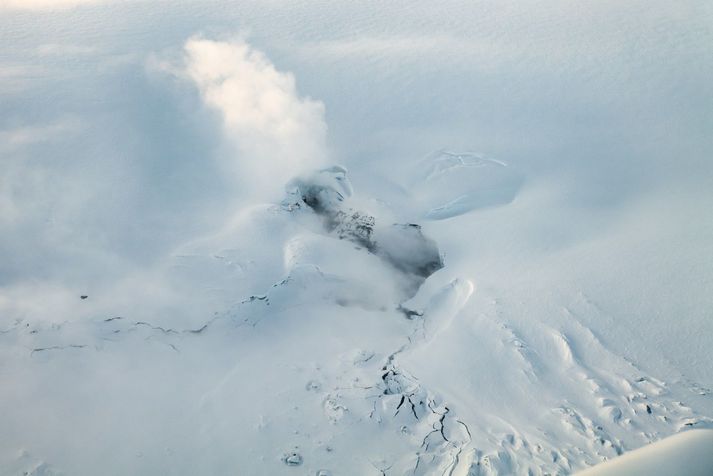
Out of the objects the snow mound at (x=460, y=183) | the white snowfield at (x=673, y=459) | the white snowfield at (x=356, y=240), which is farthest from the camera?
the snow mound at (x=460, y=183)

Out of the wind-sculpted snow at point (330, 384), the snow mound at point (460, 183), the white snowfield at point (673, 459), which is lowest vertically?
the wind-sculpted snow at point (330, 384)

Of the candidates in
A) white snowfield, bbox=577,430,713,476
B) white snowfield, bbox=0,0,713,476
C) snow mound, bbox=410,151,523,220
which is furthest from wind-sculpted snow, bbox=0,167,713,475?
white snowfield, bbox=577,430,713,476

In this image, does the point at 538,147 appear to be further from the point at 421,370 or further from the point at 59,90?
the point at 59,90

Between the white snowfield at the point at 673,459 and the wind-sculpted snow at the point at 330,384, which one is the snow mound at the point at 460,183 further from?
the white snowfield at the point at 673,459

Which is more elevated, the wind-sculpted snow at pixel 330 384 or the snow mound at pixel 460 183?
the snow mound at pixel 460 183

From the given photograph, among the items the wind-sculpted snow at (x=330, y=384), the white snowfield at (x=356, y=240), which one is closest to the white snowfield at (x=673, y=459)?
the white snowfield at (x=356, y=240)

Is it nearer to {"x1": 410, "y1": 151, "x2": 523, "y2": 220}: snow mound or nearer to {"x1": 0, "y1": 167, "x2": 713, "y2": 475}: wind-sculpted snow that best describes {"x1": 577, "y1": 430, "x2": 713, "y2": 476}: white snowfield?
{"x1": 0, "y1": 167, "x2": 713, "y2": 475}: wind-sculpted snow

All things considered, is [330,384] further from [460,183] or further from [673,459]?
[460,183]
